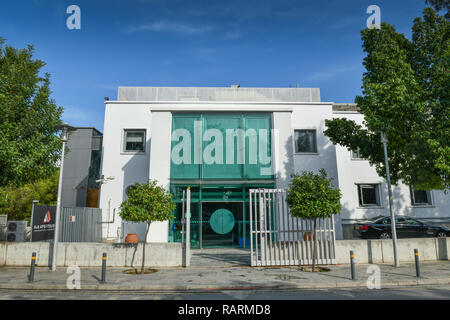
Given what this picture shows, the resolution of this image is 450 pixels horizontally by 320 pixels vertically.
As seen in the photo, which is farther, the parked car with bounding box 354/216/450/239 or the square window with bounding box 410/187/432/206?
the square window with bounding box 410/187/432/206

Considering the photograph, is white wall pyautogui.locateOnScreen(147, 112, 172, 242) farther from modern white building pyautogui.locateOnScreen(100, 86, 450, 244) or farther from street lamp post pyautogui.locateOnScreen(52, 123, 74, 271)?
street lamp post pyautogui.locateOnScreen(52, 123, 74, 271)

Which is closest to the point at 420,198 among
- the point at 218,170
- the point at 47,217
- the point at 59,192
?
the point at 218,170

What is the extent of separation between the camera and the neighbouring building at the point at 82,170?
73.9 ft

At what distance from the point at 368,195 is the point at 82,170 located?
890 inches

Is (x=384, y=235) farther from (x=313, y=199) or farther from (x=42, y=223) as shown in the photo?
(x=42, y=223)

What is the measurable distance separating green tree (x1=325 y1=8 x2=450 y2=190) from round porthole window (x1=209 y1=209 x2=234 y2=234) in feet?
24.8

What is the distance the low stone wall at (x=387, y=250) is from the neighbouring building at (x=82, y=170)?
18383mm

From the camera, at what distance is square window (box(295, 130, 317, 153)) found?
829 inches

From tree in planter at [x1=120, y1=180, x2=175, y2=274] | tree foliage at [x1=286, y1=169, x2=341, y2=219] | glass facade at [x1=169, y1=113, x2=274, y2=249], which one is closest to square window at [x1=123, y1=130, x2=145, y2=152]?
glass facade at [x1=169, y1=113, x2=274, y2=249]

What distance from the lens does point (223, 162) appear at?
17547 mm

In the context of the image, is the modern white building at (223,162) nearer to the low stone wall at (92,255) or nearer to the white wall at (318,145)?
the white wall at (318,145)
